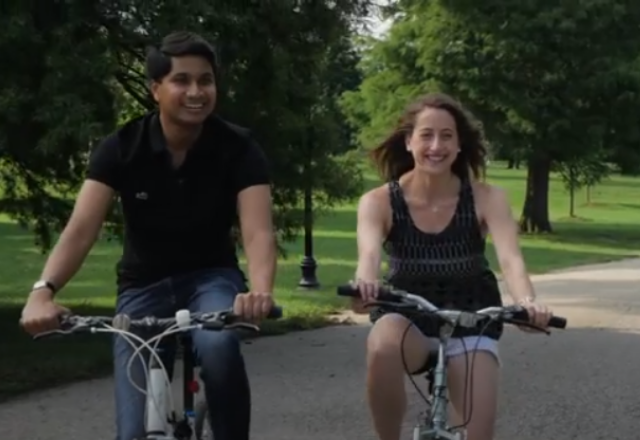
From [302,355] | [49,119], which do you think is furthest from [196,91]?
[302,355]

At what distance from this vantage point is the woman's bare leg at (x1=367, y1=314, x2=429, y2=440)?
4930 mm

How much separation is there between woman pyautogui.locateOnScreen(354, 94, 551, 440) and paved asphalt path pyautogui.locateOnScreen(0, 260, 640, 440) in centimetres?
395

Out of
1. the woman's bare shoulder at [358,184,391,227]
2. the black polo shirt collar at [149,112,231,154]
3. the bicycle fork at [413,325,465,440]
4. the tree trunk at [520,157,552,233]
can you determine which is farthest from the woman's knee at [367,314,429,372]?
the tree trunk at [520,157,552,233]

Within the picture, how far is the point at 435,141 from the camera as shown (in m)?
5.21

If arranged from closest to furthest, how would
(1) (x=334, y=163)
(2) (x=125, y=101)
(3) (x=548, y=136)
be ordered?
(2) (x=125, y=101), (1) (x=334, y=163), (3) (x=548, y=136)

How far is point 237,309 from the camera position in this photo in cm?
419

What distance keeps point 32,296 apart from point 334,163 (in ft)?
30.4

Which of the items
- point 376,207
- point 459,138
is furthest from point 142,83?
point 376,207

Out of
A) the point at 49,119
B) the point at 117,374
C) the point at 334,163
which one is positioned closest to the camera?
the point at 117,374

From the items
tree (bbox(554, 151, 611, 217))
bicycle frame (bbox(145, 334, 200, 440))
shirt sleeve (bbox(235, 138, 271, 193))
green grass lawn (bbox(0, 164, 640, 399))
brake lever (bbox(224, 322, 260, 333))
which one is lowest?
green grass lawn (bbox(0, 164, 640, 399))

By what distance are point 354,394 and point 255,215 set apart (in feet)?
20.6

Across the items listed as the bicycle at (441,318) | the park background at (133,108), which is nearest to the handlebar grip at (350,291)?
the bicycle at (441,318)

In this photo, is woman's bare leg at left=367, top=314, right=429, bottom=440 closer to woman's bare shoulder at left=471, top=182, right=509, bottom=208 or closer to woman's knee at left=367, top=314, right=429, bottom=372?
woman's knee at left=367, top=314, right=429, bottom=372

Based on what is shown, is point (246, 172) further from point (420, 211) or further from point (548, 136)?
point (548, 136)
